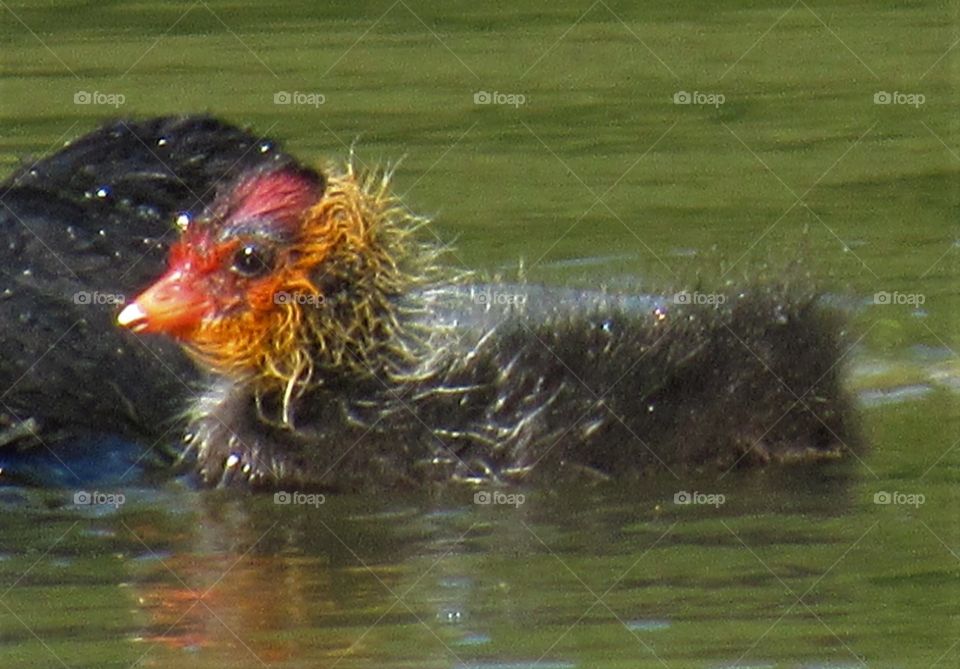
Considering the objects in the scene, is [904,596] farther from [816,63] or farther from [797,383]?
[816,63]

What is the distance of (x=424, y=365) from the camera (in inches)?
Result: 287

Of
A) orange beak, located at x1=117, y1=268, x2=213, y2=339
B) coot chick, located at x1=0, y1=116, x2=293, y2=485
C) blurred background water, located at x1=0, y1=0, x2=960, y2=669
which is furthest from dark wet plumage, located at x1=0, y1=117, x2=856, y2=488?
orange beak, located at x1=117, y1=268, x2=213, y2=339

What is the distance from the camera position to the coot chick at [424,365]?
7.15 meters

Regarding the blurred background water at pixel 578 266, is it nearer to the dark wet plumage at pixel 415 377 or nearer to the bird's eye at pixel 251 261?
the dark wet plumage at pixel 415 377

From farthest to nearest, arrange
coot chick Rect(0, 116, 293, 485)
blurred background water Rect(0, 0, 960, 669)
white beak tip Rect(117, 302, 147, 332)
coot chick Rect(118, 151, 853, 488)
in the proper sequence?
coot chick Rect(0, 116, 293, 485), white beak tip Rect(117, 302, 147, 332), coot chick Rect(118, 151, 853, 488), blurred background water Rect(0, 0, 960, 669)

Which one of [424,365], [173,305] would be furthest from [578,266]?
[173,305]

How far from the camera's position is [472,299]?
783 cm

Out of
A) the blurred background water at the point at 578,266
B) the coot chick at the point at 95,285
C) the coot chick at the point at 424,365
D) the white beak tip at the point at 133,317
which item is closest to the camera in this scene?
the blurred background water at the point at 578,266

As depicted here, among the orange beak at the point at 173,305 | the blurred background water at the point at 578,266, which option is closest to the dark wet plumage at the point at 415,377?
the blurred background water at the point at 578,266

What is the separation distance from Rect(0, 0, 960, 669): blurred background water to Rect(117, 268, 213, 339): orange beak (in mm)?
527

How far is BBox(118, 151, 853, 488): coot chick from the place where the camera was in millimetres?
7148

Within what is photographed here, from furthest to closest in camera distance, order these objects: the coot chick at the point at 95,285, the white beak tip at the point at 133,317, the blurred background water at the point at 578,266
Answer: the coot chick at the point at 95,285
the white beak tip at the point at 133,317
the blurred background water at the point at 578,266

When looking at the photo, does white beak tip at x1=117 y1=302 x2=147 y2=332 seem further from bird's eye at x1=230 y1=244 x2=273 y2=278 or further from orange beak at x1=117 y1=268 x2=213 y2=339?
bird's eye at x1=230 y1=244 x2=273 y2=278

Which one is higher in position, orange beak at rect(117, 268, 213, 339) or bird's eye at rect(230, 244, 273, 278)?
bird's eye at rect(230, 244, 273, 278)
